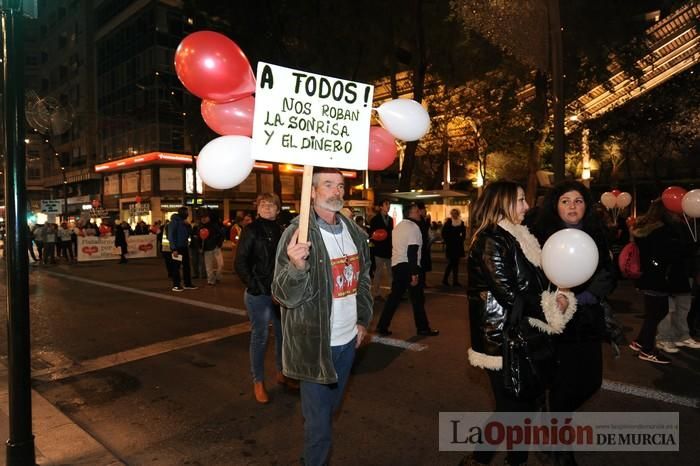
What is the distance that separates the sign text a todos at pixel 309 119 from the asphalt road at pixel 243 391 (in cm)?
220

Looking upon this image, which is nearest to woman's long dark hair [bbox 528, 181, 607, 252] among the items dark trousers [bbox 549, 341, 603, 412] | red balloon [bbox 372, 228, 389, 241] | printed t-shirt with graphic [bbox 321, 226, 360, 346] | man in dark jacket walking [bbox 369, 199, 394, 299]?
dark trousers [bbox 549, 341, 603, 412]

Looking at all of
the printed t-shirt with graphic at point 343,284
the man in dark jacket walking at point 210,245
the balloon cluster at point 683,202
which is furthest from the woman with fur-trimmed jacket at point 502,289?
the man in dark jacket walking at point 210,245

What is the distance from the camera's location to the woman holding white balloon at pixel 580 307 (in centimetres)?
316

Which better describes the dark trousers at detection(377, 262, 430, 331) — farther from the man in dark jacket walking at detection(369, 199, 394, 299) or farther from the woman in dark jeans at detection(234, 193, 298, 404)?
the man in dark jacket walking at detection(369, 199, 394, 299)

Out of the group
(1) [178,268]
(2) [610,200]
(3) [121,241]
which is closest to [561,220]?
(1) [178,268]

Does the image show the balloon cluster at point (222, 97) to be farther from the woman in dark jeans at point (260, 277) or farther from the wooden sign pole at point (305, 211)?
the woman in dark jeans at point (260, 277)

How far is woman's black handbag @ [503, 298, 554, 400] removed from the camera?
2.81m

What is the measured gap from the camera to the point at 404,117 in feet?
11.2

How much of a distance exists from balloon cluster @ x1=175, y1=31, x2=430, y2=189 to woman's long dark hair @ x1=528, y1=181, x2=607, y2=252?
1060 millimetres

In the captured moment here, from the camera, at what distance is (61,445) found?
12.4 feet

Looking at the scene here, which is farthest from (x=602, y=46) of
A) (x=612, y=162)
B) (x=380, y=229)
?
(x=612, y=162)

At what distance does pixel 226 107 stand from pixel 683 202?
5.85 meters

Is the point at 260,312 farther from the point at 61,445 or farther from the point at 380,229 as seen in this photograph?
the point at 380,229

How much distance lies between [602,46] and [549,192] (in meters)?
13.4
